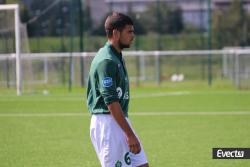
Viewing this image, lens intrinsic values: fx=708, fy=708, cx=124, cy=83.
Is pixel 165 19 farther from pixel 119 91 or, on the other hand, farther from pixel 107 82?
pixel 107 82

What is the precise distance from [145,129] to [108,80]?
8.82 meters

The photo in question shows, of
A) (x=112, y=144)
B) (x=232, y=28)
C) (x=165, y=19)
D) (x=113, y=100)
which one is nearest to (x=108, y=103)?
(x=113, y=100)

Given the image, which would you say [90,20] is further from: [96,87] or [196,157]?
[96,87]

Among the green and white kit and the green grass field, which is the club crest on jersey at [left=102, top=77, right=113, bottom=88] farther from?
the green grass field

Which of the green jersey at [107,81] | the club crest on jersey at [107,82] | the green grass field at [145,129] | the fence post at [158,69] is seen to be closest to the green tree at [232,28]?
the fence post at [158,69]

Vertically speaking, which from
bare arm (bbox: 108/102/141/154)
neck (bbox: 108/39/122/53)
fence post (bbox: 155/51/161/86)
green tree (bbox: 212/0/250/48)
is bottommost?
fence post (bbox: 155/51/161/86)

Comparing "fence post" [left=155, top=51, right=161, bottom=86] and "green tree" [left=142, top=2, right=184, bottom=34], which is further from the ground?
"green tree" [left=142, top=2, right=184, bottom=34]

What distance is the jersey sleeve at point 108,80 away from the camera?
623cm

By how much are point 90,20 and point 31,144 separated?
1021 inches

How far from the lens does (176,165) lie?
10.3m

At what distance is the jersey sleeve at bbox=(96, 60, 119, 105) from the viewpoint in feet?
20.4

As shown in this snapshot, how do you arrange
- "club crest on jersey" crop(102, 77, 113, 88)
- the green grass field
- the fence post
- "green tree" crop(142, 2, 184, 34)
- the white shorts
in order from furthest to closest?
"green tree" crop(142, 2, 184, 34) < the fence post < the green grass field < the white shorts < "club crest on jersey" crop(102, 77, 113, 88)

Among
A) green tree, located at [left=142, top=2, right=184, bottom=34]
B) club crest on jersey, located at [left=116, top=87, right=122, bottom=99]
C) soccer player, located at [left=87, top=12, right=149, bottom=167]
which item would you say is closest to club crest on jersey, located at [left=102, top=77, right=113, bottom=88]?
soccer player, located at [left=87, top=12, right=149, bottom=167]

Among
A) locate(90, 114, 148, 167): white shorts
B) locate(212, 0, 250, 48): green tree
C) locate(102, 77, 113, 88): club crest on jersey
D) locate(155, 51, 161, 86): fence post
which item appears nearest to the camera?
locate(102, 77, 113, 88): club crest on jersey
